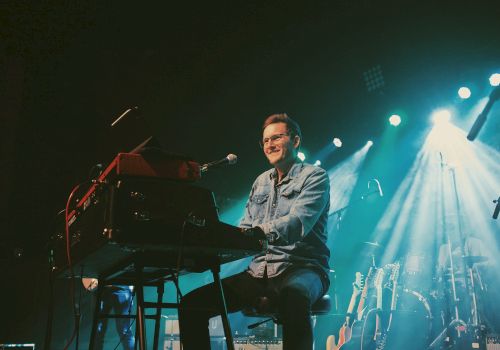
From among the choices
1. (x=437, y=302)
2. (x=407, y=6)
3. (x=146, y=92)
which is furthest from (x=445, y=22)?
(x=146, y=92)

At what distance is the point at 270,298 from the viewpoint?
106 inches

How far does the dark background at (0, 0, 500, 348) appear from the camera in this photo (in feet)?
18.8

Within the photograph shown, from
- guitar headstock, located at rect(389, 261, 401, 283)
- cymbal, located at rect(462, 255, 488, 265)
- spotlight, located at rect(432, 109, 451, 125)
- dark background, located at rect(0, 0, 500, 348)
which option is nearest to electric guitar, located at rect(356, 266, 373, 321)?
guitar headstock, located at rect(389, 261, 401, 283)

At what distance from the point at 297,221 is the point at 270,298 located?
51 cm

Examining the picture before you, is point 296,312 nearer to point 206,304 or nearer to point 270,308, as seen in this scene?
point 270,308

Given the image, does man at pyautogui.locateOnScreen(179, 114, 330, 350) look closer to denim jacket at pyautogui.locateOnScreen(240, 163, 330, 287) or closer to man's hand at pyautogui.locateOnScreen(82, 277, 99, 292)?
denim jacket at pyautogui.locateOnScreen(240, 163, 330, 287)

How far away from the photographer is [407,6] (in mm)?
6461

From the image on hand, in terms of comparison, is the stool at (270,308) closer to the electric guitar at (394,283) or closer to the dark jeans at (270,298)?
the dark jeans at (270,298)

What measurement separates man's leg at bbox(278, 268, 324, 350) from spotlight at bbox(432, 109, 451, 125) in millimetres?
6807

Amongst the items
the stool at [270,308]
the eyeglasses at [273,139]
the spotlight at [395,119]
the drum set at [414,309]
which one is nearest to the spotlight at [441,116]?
the spotlight at [395,119]

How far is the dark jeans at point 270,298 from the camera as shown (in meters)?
2.43

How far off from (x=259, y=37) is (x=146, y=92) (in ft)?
6.31

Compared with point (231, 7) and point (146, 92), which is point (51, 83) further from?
point (231, 7)

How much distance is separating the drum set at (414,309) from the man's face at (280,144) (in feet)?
13.3
